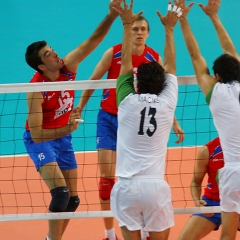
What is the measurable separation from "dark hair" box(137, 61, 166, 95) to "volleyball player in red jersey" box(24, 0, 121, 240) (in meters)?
0.98

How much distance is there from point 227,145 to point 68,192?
1650mm

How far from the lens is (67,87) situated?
5238 mm

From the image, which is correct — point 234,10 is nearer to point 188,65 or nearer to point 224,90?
point 188,65

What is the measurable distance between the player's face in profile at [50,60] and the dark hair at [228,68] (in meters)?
1.65

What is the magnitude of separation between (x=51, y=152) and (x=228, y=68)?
6.33ft

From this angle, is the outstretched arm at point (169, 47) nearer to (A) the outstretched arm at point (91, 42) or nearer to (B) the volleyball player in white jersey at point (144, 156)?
(B) the volleyball player in white jersey at point (144, 156)

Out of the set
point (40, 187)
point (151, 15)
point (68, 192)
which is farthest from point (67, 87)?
point (151, 15)

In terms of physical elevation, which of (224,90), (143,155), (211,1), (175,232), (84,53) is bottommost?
(175,232)

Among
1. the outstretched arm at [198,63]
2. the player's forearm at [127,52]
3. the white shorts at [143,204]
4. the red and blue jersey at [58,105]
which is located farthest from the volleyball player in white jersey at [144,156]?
the red and blue jersey at [58,105]

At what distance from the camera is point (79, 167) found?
28.3ft

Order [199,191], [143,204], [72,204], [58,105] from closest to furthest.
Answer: [143,204], [199,191], [58,105], [72,204]

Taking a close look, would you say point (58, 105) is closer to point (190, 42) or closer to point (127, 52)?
point (127, 52)

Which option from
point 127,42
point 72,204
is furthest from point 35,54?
point 72,204

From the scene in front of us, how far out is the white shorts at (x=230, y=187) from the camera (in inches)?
179
